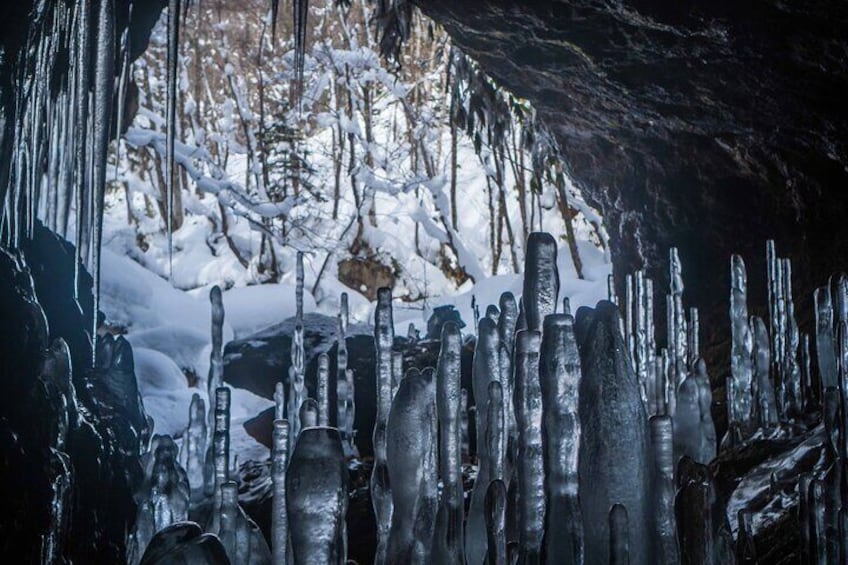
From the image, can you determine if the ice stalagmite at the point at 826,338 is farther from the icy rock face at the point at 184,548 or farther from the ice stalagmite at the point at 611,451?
the icy rock face at the point at 184,548

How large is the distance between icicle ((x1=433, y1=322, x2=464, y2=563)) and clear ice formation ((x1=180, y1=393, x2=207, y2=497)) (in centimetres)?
259

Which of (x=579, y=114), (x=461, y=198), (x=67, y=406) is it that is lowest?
(x=67, y=406)

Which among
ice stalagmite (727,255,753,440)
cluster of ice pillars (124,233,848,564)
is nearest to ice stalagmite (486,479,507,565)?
cluster of ice pillars (124,233,848,564)

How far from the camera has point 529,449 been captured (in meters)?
1.62

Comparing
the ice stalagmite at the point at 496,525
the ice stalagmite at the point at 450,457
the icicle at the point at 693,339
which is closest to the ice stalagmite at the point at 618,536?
the ice stalagmite at the point at 496,525

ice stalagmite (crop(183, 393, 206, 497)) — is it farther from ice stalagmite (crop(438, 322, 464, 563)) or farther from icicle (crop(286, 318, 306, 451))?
ice stalagmite (crop(438, 322, 464, 563))

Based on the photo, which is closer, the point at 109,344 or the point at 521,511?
the point at 521,511

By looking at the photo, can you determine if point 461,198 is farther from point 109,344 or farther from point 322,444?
point 322,444

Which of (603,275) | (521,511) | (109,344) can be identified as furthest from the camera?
(603,275)

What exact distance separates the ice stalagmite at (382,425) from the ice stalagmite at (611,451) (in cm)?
62

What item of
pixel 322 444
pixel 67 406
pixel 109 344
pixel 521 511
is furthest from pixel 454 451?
pixel 109 344

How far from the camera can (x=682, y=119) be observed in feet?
18.0

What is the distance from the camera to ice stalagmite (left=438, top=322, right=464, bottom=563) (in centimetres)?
183

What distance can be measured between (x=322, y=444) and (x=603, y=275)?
29.5ft
